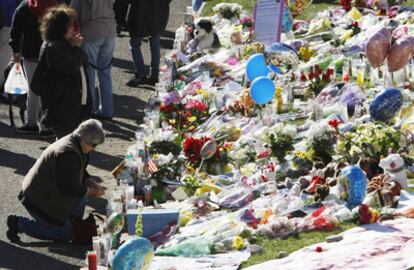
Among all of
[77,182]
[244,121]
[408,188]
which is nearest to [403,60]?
[244,121]

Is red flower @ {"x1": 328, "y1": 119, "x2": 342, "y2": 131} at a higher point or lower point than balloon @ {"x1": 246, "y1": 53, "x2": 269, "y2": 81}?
lower

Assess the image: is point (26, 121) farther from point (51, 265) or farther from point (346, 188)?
point (346, 188)

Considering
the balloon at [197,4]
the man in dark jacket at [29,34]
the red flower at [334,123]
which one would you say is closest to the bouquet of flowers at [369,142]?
the red flower at [334,123]

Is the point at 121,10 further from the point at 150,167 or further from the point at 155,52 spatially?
the point at 150,167

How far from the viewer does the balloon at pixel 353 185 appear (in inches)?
410

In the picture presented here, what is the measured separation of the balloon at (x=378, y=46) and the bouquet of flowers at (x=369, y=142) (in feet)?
5.84

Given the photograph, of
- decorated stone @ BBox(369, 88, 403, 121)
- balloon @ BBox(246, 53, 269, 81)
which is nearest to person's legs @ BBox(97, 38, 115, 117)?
balloon @ BBox(246, 53, 269, 81)

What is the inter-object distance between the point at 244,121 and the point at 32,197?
2.99 meters

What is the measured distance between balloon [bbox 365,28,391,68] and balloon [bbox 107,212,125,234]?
395cm

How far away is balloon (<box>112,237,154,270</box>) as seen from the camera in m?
9.29

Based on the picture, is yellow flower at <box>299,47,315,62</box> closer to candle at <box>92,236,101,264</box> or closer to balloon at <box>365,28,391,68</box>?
balloon at <box>365,28,391,68</box>

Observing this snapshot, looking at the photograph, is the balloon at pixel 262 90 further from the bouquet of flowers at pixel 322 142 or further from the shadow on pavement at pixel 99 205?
the shadow on pavement at pixel 99 205

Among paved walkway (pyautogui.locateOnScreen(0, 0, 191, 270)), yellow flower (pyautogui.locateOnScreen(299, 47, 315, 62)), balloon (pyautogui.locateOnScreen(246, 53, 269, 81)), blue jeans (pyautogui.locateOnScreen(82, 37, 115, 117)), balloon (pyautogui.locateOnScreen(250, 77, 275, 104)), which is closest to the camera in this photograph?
paved walkway (pyautogui.locateOnScreen(0, 0, 191, 270))

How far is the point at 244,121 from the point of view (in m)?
13.4
